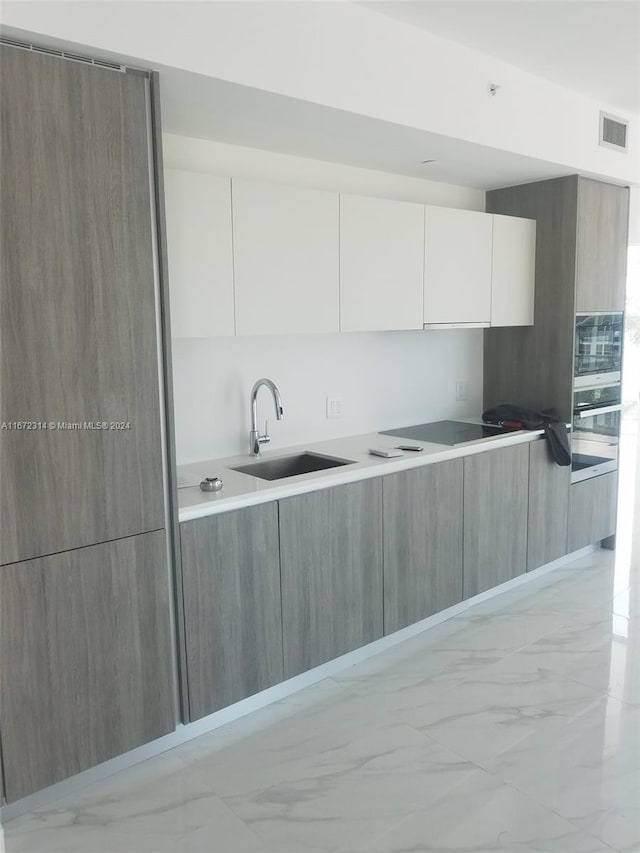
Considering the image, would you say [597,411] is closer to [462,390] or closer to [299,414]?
[462,390]

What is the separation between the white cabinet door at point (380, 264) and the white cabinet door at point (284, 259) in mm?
70

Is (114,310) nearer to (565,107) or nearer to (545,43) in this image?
(545,43)

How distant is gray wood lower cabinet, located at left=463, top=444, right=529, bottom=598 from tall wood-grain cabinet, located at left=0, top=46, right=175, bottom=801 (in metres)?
1.69

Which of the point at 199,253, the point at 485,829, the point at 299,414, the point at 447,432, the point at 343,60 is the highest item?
the point at 343,60

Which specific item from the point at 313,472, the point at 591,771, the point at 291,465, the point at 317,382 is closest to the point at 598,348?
the point at 317,382

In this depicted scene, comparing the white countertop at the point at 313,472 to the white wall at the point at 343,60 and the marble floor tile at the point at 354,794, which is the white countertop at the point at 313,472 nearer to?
the marble floor tile at the point at 354,794

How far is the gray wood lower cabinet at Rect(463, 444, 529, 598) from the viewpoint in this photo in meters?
3.37

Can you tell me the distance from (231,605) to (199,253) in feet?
4.33

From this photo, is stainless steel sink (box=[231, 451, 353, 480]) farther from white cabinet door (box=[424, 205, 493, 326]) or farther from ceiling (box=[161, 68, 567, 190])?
ceiling (box=[161, 68, 567, 190])

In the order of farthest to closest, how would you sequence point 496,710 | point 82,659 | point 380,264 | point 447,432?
point 447,432 → point 380,264 → point 496,710 → point 82,659

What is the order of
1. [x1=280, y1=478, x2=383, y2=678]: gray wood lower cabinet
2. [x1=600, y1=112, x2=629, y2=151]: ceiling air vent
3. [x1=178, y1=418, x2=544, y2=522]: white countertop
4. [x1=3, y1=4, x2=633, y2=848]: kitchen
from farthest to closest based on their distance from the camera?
1. [x1=600, y1=112, x2=629, y2=151]: ceiling air vent
2. [x1=280, y1=478, x2=383, y2=678]: gray wood lower cabinet
3. [x1=178, y1=418, x2=544, y2=522]: white countertop
4. [x1=3, y1=4, x2=633, y2=848]: kitchen

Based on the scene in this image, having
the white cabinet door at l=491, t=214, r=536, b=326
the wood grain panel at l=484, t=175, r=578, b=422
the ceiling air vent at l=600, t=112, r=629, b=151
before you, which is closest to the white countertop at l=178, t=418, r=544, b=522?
the wood grain panel at l=484, t=175, r=578, b=422

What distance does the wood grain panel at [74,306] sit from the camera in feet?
6.20

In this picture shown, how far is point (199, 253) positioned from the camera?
2.55 m
